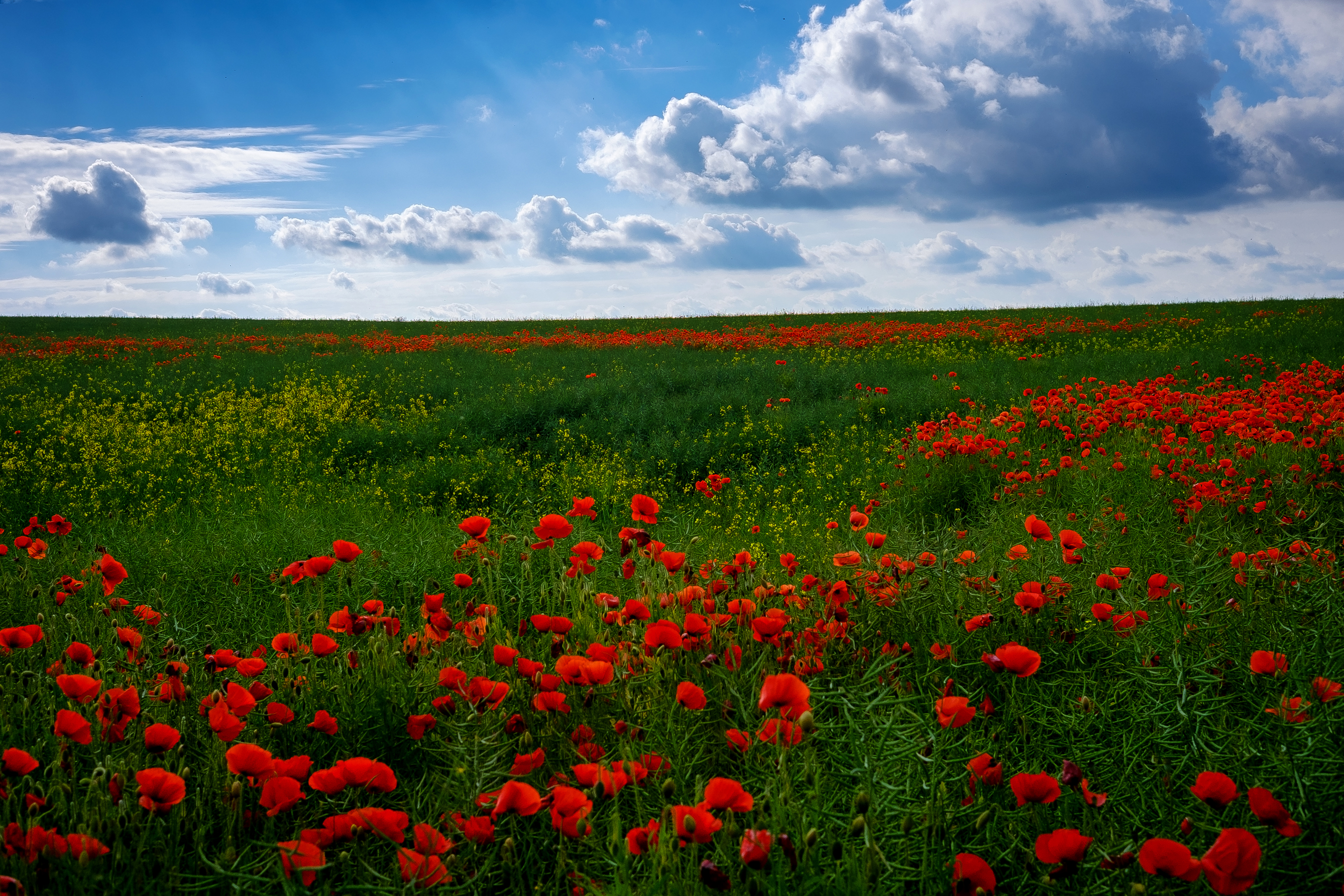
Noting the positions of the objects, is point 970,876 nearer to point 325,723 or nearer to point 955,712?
point 955,712

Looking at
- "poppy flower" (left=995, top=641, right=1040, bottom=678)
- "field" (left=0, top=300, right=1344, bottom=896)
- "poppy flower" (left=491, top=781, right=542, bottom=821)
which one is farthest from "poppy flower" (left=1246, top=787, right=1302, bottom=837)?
"poppy flower" (left=491, top=781, right=542, bottom=821)

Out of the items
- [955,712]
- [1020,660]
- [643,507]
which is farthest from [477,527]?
[1020,660]

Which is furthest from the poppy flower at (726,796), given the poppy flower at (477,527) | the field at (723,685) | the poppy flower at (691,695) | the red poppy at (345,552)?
the red poppy at (345,552)

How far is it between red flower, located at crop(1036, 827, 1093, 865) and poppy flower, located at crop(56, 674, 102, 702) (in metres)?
2.19

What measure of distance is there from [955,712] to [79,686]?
2124 millimetres

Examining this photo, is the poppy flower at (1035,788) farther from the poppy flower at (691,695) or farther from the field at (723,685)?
the poppy flower at (691,695)

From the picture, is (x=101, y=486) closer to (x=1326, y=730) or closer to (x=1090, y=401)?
(x=1326, y=730)

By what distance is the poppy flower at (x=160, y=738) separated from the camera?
1.68m

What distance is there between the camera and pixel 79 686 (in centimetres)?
174

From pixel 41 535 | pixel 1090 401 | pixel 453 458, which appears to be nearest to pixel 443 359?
pixel 453 458

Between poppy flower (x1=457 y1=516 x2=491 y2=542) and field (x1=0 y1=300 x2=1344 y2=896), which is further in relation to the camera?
poppy flower (x1=457 y1=516 x2=491 y2=542)

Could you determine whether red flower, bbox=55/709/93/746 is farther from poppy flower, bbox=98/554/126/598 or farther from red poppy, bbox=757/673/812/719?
red poppy, bbox=757/673/812/719

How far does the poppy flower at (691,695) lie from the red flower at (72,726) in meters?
1.38

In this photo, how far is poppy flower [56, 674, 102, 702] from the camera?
1.72 metres
